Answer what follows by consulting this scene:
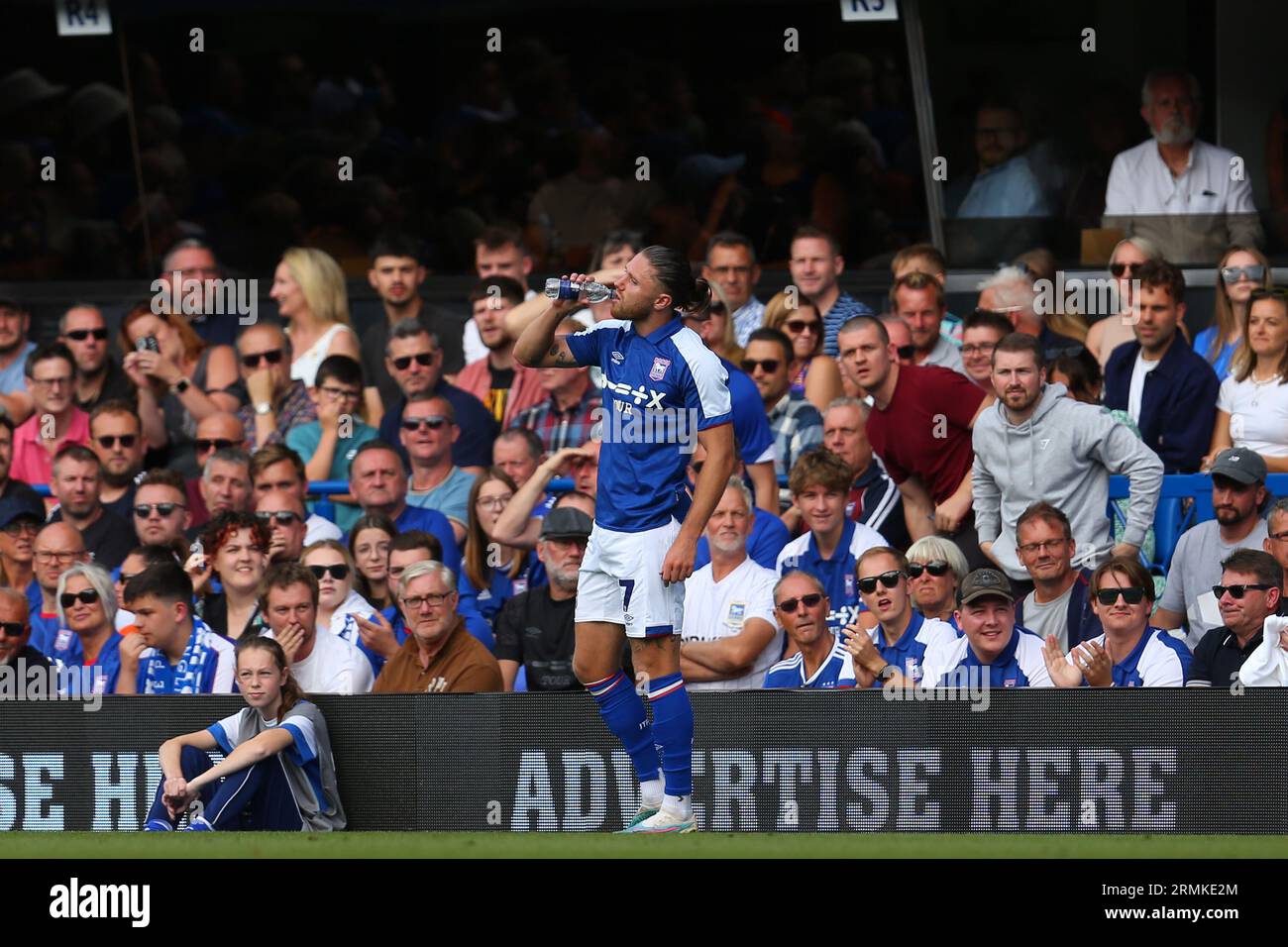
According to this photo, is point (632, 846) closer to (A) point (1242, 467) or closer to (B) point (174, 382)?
(A) point (1242, 467)

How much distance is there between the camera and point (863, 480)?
10.0 meters

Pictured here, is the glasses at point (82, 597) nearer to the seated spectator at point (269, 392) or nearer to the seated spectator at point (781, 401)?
the seated spectator at point (269, 392)

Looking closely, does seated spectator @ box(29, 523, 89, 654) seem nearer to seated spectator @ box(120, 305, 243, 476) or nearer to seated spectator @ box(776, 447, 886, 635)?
seated spectator @ box(120, 305, 243, 476)

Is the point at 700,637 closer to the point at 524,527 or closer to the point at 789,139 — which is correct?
the point at 524,527

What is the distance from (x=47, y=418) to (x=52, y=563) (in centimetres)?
174

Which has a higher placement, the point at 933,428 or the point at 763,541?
the point at 933,428

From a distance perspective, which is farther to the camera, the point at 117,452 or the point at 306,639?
the point at 117,452

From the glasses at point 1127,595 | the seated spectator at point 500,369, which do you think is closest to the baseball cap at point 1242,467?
the glasses at point 1127,595

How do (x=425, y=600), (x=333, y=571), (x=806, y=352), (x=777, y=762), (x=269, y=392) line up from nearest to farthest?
(x=777, y=762)
(x=425, y=600)
(x=333, y=571)
(x=806, y=352)
(x=269, y=392)

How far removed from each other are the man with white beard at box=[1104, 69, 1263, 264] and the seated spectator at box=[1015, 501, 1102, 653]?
3752 mm

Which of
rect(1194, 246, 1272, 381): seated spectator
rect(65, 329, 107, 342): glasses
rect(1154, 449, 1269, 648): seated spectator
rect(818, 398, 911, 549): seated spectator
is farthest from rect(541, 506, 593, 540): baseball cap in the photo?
rect(65, 329, 107, 342): glasses

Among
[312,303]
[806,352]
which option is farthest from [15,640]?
[806,352]

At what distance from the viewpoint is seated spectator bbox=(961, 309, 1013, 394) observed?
10.2 m
